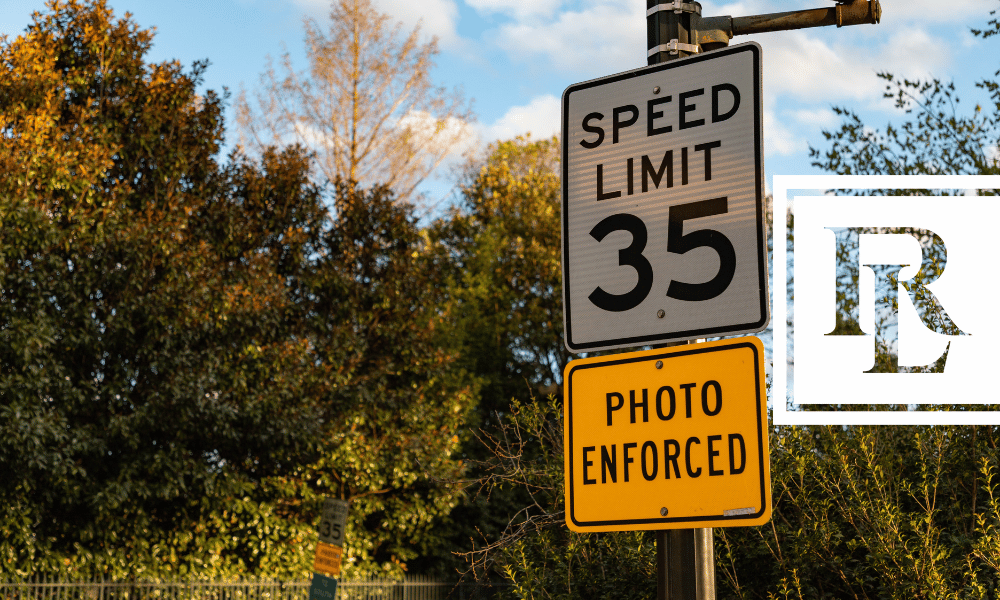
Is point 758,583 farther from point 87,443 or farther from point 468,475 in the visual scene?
point 468,475

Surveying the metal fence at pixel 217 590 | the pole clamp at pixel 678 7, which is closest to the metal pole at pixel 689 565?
the pole clamp at pixel 678 7

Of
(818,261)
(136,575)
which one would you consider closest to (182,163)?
(136,575)

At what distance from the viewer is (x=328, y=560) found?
39.1ft

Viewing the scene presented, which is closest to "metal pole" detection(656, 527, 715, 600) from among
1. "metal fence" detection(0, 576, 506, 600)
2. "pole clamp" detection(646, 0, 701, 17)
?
"pole clamp" detection(646, 0, 701, 17)

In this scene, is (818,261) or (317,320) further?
(317,320)

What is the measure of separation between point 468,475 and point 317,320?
5.62 meters

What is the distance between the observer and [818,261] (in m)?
9.98

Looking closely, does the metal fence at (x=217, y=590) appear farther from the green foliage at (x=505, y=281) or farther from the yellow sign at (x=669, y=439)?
the yellow sign at (x=669, y=439)

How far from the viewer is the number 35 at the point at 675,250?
102 inches

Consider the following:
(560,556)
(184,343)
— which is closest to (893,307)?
(560,556)

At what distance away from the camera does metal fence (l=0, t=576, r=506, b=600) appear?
1465 cm

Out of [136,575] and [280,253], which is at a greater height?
[280,253]

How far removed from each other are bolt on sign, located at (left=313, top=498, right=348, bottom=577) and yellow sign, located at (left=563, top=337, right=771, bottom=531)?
379 inches

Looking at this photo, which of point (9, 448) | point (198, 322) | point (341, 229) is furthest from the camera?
point (341, 229)
